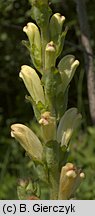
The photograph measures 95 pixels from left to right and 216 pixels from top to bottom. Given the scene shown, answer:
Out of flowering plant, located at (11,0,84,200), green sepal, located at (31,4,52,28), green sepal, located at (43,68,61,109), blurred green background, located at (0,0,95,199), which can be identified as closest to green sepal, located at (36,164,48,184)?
flowering plant, located at (11,0,84,200)

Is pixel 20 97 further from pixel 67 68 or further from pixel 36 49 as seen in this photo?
pixel 36 49

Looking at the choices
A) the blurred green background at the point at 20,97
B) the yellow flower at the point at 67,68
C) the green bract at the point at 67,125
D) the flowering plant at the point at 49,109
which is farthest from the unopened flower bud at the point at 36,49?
the blurred green background at the point at 20,97

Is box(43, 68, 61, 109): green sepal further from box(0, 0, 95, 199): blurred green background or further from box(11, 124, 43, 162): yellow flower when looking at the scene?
box(0, 0, 95, 199): blurred green background

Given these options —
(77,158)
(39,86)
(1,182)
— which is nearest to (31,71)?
(39,86)

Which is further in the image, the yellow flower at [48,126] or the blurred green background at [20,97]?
the blurred green background at [20,97]

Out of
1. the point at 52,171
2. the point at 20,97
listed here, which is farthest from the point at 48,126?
the point at 20,97

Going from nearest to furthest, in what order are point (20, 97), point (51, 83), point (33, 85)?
point (51, 83) < point (33, 85) < point (20, 97)

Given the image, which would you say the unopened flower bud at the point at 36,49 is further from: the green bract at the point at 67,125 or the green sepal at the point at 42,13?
the green bract at the point at 67,125

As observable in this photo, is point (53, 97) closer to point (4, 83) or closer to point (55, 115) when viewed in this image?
point (55, 115)
